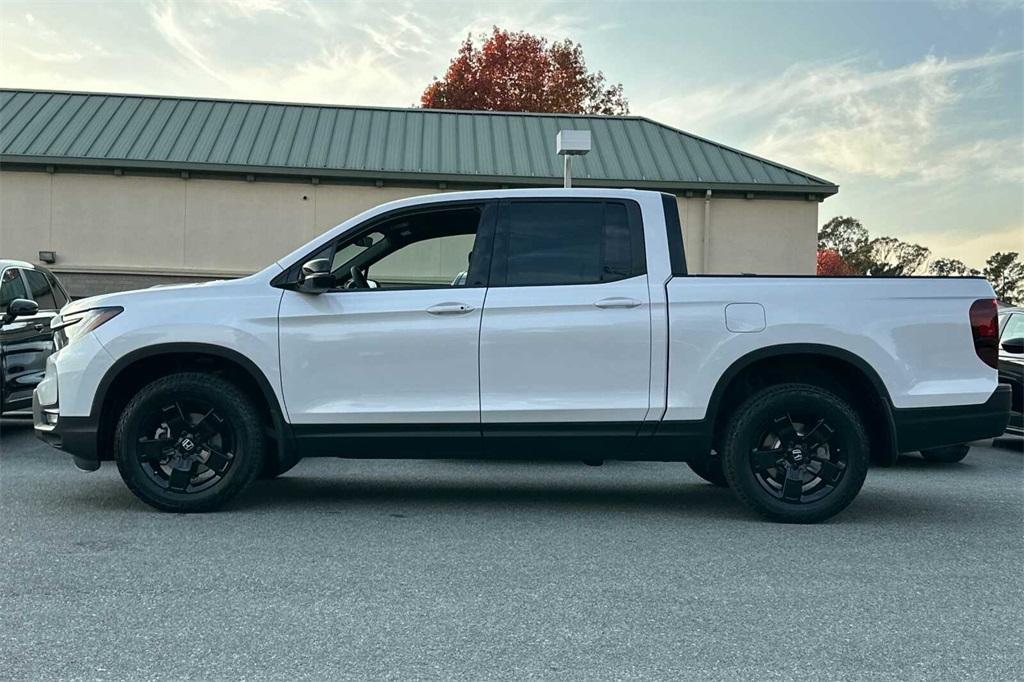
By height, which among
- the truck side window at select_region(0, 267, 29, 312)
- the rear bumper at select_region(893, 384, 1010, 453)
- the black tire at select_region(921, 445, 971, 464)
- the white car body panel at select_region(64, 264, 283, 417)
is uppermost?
the truck side window at select_region(0, 267, 29, 312)

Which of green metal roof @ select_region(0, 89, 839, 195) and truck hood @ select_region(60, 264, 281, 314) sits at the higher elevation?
green metal roof @ select_region(0, 89, 839, 195)

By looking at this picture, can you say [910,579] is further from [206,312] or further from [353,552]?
[206,312]

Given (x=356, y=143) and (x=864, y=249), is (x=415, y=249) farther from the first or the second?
(x=864, y=249)

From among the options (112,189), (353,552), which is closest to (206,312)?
(353,552)

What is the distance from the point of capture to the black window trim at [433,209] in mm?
6074

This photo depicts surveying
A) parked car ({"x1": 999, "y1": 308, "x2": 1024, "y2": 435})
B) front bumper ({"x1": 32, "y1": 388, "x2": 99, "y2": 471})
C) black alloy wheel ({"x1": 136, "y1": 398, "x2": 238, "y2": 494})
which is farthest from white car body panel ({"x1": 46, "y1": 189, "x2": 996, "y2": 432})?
parked car ({"x1": 999, "y1": 308, "x2": 1024, "y2": 435})

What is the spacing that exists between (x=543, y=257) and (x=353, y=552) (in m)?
2.16

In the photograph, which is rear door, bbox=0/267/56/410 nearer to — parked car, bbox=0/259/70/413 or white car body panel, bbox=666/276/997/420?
parked car, bbox=0/259/70/413

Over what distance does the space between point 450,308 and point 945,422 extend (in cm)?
306

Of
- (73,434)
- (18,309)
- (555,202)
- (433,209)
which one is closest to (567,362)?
(555,202)

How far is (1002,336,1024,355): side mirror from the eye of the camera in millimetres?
9919

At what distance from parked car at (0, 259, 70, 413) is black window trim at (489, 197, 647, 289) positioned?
545cm

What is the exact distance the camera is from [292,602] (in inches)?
163

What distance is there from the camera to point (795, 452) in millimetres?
5969
